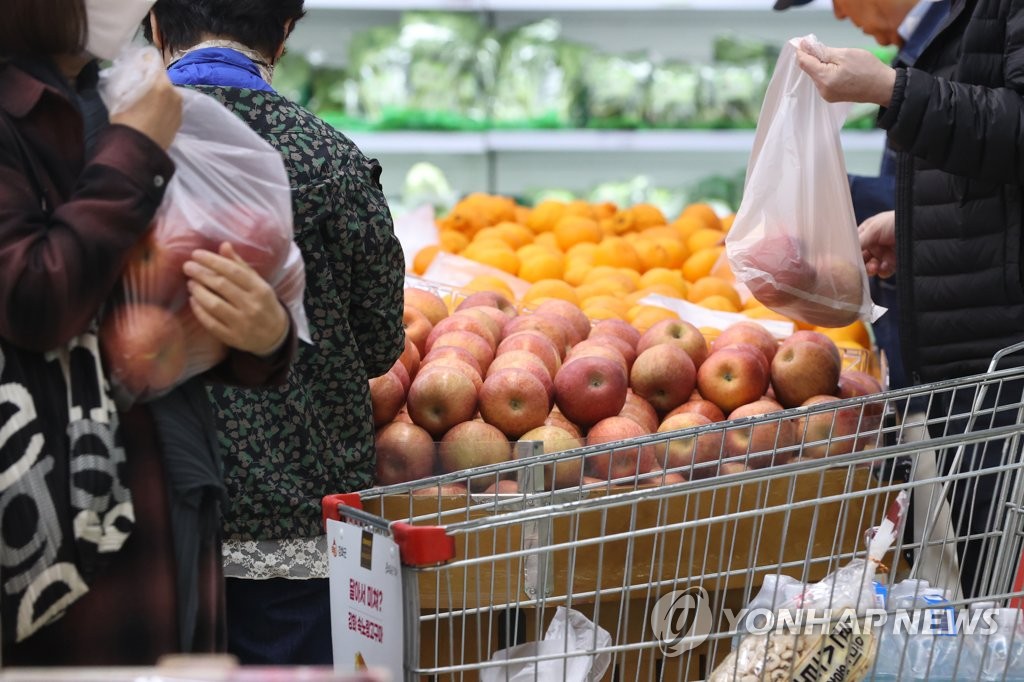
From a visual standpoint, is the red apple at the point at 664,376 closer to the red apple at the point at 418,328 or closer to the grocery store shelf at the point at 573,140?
the red apple at the point at 418,328

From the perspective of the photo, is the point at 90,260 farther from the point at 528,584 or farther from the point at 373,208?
the point at 528,584

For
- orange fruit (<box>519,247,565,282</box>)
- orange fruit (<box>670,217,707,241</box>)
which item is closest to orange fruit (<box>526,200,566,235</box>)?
orange fruit (<box>670,217,707,241</box>)

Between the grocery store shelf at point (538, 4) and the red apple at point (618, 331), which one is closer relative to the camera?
the red apple at point (618, 331)

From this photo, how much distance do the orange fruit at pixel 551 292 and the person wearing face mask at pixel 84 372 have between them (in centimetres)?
179

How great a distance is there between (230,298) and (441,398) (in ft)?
3.38

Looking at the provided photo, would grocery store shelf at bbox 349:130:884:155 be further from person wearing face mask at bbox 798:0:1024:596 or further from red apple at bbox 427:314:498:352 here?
person wearing face mask at bbox 798:0:1024:596

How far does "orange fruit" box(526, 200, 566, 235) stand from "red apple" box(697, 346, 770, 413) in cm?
164

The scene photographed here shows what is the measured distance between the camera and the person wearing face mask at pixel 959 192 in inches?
85.3

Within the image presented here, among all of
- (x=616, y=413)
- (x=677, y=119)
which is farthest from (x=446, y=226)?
(x=616, y=413)

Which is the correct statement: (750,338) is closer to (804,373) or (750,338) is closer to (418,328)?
(804,373)

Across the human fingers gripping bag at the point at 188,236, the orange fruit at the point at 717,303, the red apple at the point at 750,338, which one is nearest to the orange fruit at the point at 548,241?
the orange fruit at the point at 717,303

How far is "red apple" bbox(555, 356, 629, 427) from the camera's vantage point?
2.37 m

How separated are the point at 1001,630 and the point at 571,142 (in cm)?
338

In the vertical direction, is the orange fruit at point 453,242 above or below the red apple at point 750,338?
above
